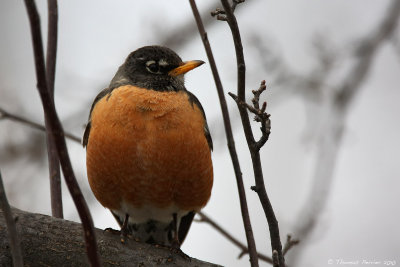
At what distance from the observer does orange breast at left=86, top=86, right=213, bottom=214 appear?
13.5 feet

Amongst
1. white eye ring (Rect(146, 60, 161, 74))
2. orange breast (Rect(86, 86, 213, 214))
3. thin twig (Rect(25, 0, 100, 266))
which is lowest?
thin twig (Rect(25, 0, 100, 266))

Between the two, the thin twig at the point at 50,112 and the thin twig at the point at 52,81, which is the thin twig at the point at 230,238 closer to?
the thin twig at the point at 52,81

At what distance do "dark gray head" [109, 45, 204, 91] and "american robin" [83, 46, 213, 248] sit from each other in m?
0.16

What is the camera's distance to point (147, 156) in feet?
13.5

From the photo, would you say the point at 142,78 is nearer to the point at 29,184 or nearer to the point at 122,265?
the point at 122,265

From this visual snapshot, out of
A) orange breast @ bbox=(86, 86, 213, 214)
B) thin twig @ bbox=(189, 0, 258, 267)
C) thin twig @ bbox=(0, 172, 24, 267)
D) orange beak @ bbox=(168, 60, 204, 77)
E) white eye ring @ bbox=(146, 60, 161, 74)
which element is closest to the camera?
thin twig @ bbox=(0, 172, 24, 267)

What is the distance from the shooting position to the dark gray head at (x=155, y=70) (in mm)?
4809

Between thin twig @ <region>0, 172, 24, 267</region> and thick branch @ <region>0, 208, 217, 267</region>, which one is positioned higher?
thick branch @ <region>0, 208, 217, 267</region>

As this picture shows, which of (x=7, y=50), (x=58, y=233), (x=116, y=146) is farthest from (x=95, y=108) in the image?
(x=7, y=50)

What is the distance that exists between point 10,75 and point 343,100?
541 centimetres

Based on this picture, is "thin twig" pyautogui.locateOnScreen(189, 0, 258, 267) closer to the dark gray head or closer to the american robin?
the american robin

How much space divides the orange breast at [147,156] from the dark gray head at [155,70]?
0.44m

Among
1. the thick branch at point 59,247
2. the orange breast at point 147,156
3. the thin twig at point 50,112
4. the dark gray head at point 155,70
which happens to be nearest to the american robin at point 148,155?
the orange breast at point 147,156

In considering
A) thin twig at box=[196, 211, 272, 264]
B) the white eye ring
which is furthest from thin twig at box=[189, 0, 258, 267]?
the white eye ring
